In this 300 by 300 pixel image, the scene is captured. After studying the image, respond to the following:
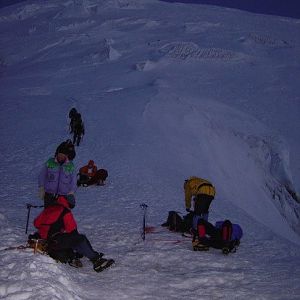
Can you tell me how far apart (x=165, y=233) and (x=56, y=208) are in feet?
10.4

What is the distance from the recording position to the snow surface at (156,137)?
5797 millimetres

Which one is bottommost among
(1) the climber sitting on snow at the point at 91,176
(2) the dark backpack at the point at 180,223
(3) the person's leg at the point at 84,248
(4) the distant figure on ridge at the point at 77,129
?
(3) the person's leg at the point at 84,248

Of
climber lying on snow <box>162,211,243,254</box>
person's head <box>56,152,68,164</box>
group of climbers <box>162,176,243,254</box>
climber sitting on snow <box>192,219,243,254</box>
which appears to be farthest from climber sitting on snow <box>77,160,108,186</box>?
climber sitting on snow <box>192,219,243,254</box>

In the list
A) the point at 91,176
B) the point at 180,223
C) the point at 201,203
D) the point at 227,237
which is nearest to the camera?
the point at 227,237

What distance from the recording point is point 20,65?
170ft

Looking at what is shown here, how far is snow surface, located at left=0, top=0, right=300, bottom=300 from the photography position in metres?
5.80

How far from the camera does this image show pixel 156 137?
819 inches

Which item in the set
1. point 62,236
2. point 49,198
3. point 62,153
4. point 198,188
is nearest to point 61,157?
point 62,153

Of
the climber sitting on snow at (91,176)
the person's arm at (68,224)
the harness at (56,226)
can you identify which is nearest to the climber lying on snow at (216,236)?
the person's arm at (68,224)

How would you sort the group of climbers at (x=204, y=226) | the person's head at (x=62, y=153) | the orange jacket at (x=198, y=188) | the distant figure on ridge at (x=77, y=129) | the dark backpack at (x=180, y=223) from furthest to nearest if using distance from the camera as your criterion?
the distant figure on ridge at (x=77, y=129), the dark backpack at (x=180, y=223), the orange jacket at (x=198, y=188), the group of climbers at (x=204, y=226), the person's head at (x=62, y=153)

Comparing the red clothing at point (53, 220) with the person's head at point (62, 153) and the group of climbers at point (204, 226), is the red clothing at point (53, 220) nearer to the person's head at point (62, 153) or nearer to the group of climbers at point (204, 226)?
the person's head at point (62, 153)

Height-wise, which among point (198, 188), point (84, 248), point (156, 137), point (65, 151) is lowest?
point (84, 248)

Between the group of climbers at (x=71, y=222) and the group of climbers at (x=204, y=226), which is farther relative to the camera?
the group of climbers at (x=204, y=226)

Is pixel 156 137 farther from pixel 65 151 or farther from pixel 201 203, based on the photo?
pixel 65 151
